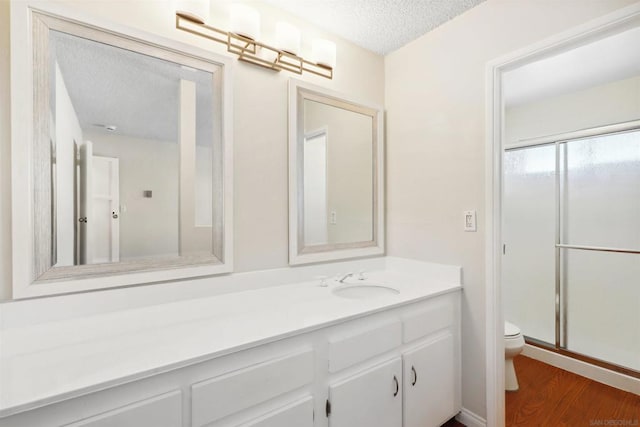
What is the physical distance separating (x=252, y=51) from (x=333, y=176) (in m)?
0.82

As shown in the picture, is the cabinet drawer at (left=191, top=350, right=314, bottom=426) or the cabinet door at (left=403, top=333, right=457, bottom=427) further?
the cabinet door at (left=403, top=333, right=457, bottom=427)

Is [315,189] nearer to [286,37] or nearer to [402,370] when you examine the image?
[286,37]

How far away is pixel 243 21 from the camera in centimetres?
141

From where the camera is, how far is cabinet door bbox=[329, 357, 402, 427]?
3.87ft

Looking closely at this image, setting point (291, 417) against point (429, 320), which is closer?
point (291, 417)

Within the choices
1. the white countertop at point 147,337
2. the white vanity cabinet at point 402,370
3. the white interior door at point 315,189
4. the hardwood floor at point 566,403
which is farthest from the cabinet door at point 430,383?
the white interior door at point 315,189

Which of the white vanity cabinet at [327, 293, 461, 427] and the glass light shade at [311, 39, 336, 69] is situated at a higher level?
the glass light shade at [311, 39, 336, 69]

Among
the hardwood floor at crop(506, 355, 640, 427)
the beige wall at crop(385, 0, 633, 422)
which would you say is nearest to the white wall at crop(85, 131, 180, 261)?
the beige wall at crop(385, 0, 633, 422)

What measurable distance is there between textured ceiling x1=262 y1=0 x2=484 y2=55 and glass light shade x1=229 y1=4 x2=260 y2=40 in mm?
209

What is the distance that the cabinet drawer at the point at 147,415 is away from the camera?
30.4 inches

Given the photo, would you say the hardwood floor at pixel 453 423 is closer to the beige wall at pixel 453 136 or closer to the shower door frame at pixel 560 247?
the beige wall at pixel 453 136

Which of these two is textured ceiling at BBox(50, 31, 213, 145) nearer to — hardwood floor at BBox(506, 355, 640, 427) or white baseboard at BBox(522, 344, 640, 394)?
hardwood floor at BBox(506, 355, 640, 427)

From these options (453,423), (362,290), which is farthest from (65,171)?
(453,423)

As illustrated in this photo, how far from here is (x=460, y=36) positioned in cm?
171
